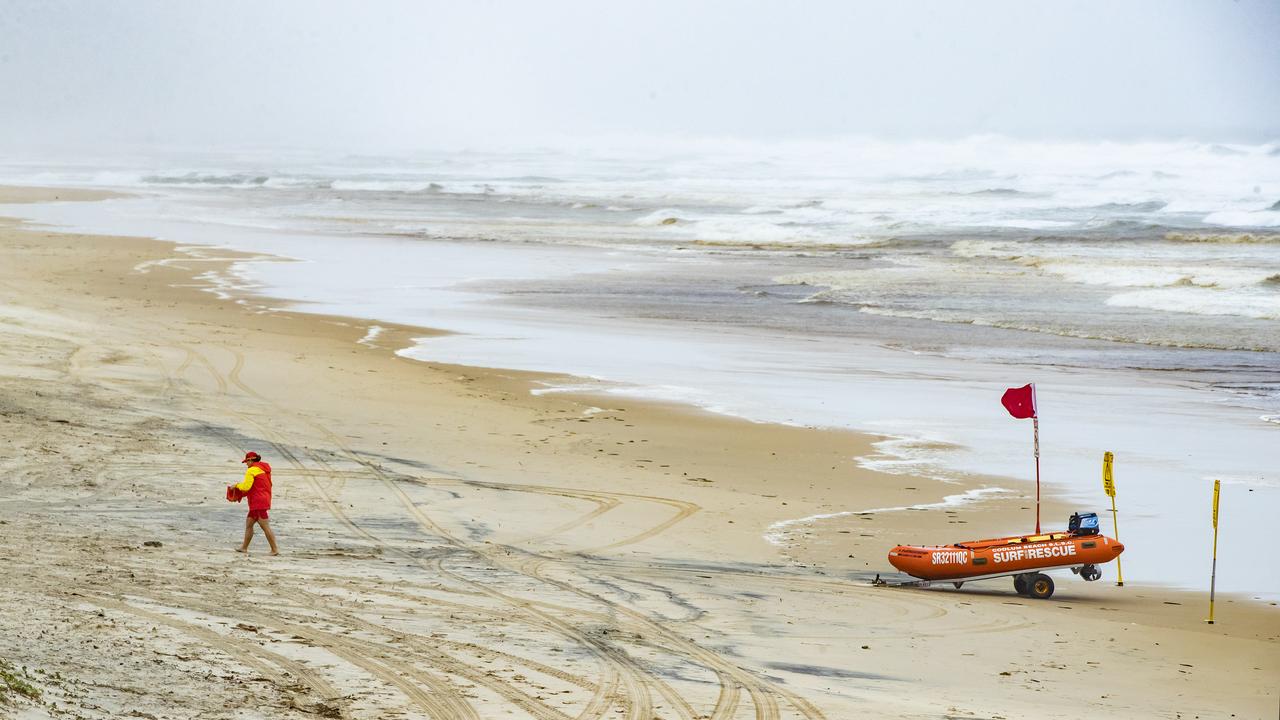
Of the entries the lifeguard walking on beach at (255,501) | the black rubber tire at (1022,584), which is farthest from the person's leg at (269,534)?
the black rubber tire at (1022,584)

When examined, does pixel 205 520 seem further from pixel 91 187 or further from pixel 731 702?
pixel 91 187

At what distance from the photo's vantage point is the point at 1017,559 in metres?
12.0

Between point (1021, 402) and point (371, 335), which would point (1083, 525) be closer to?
point (1021, 402)

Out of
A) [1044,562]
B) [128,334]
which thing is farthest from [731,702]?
[128,334]

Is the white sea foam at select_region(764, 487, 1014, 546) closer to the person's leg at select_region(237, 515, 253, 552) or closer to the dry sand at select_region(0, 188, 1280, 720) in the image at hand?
the dry sand at select_region(0, 188, 1280, 720)

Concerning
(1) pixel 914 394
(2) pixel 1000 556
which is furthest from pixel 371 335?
(2) pixel 1000 556

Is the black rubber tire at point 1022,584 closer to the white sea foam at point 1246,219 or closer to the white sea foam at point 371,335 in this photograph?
the white sea foam at point 371,335

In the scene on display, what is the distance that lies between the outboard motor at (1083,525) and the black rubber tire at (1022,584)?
62 centimetres

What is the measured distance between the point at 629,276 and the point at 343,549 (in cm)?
2640

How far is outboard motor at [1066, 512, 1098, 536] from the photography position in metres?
12.2

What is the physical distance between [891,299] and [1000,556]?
22.2 m

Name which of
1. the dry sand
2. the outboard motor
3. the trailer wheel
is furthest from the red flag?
the trailer wheel

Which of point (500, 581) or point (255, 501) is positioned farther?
point (255, 501)

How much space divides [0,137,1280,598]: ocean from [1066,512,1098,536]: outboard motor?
2.62ft
